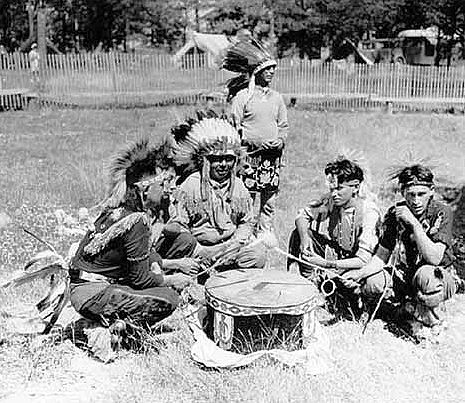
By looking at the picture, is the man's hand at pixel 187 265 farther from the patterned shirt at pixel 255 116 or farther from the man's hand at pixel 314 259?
the patterned shirt at pixel 255 116

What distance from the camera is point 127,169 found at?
3805 mm

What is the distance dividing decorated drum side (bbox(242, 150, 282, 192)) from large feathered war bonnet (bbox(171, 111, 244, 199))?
4.93 ft

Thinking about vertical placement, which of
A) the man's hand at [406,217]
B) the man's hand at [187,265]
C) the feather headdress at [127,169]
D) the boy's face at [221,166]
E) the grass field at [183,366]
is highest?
the feather headdress at [127,169]

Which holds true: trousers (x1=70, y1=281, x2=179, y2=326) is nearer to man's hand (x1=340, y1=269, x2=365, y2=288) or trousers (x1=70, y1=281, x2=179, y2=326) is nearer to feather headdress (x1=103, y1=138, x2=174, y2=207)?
feather headdress (x1=103, y1=138, x2=174, y2=207)

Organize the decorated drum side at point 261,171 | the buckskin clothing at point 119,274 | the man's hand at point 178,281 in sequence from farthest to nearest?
the decorated drum side at point 261,171 < the man's hand at point 178,281 < the buckskin clothing at point 119,274

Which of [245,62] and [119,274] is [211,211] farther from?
[245,62]

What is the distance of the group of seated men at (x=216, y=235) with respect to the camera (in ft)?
12.6

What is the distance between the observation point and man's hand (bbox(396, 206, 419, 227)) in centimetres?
402

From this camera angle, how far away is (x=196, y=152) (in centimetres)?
469

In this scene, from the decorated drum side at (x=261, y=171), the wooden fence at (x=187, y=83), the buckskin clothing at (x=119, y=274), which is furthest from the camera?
the wooden fence at (x=187, y=83)

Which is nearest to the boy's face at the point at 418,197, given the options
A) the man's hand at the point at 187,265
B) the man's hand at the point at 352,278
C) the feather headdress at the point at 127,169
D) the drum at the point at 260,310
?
the man's hand at the point at 352,278

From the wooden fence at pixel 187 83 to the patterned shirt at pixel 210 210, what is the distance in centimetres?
A: 1218

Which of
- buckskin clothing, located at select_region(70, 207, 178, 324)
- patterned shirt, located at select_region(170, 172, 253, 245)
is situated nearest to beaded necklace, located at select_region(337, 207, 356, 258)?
patterned shirt, located at select_region(170, 172, 253, 245)

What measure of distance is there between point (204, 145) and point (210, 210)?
0.46 metres
